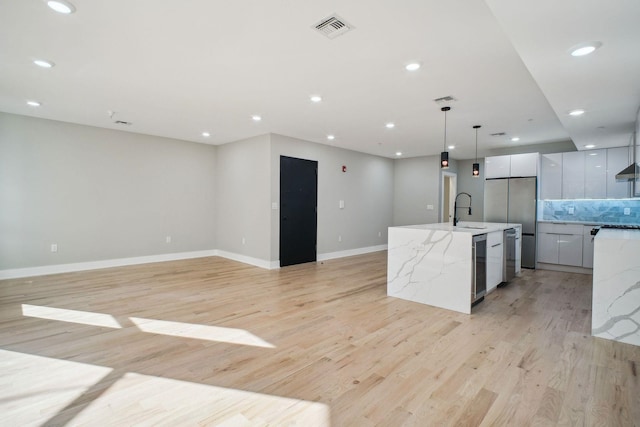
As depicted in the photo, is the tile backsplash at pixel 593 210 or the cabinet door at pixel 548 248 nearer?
the tile backsplash at pixel 593 210

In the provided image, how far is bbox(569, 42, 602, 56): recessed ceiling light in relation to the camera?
7.25ft

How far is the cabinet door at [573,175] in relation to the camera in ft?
19.7

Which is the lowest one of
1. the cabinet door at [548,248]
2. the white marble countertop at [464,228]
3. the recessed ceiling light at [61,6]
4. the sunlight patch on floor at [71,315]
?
the sunlight patch on floor at [71,315]

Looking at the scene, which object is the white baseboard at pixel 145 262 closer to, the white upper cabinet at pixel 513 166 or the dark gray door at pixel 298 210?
the dark gray door at pixel 298 210

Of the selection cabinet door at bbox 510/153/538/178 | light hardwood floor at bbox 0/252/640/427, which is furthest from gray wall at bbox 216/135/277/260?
cabinet door at bbox 510/153/538/178

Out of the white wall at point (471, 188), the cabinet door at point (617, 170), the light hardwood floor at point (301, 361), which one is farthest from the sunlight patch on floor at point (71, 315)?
the white wall at point (471, 188)

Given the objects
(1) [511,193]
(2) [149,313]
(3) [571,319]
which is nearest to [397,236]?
(3) [571,319]

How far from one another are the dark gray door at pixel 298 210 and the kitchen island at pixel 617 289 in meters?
4.64

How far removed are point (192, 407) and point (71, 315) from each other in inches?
96.8

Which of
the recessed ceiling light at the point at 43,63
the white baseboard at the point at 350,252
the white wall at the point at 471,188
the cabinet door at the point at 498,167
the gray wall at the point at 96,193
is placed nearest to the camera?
the recessed ceiling light at the point at 43,63

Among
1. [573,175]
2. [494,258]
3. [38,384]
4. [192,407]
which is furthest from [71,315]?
[573,175]

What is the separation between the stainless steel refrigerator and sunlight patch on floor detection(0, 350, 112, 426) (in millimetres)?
6926

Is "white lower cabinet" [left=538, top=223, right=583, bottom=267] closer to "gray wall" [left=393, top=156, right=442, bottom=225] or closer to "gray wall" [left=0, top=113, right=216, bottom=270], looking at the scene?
"gray wall" [left=393, top=156, right=442, bottom=225]

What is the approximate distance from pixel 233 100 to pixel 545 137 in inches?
232
